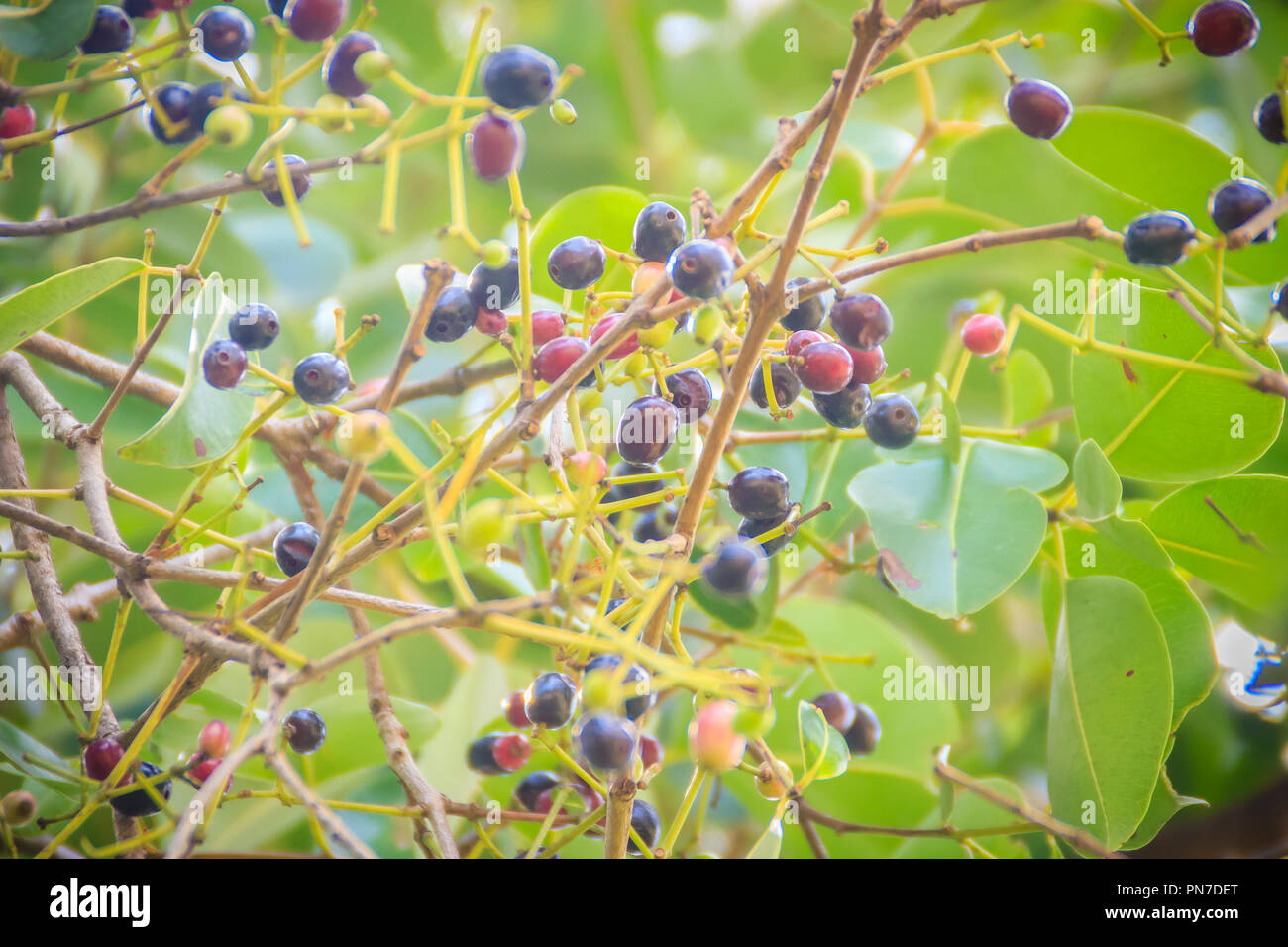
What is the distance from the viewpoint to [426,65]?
5.24 ft

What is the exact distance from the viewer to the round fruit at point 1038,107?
89cm

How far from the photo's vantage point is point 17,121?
41.0 inches

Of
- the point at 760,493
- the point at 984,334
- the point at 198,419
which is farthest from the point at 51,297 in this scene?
the point at 984,334

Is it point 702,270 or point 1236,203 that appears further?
point 1236,203

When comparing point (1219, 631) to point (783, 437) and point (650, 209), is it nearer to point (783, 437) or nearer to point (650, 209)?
point (783, 437)

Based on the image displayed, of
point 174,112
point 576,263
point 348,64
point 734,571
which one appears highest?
point 174,112

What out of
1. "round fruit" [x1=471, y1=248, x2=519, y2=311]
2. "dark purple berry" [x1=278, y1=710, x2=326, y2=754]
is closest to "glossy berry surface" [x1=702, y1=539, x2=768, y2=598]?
"round fruit" [x1=471, y1=248, x2=519, y2=311]

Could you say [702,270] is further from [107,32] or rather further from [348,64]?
[107,32]

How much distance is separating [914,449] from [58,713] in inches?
50.6

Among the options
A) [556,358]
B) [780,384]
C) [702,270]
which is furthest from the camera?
[780,384]

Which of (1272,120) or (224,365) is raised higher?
(1272,120)

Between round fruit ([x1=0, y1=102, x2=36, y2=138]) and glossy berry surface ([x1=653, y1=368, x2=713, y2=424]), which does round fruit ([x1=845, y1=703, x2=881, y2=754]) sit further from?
round fruit ([x1=0, y1=102, x2=36, y2=138])

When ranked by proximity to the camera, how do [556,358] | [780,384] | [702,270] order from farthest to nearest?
[780,384] < [556,358] < [702,270]

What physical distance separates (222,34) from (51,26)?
6.1 inches
